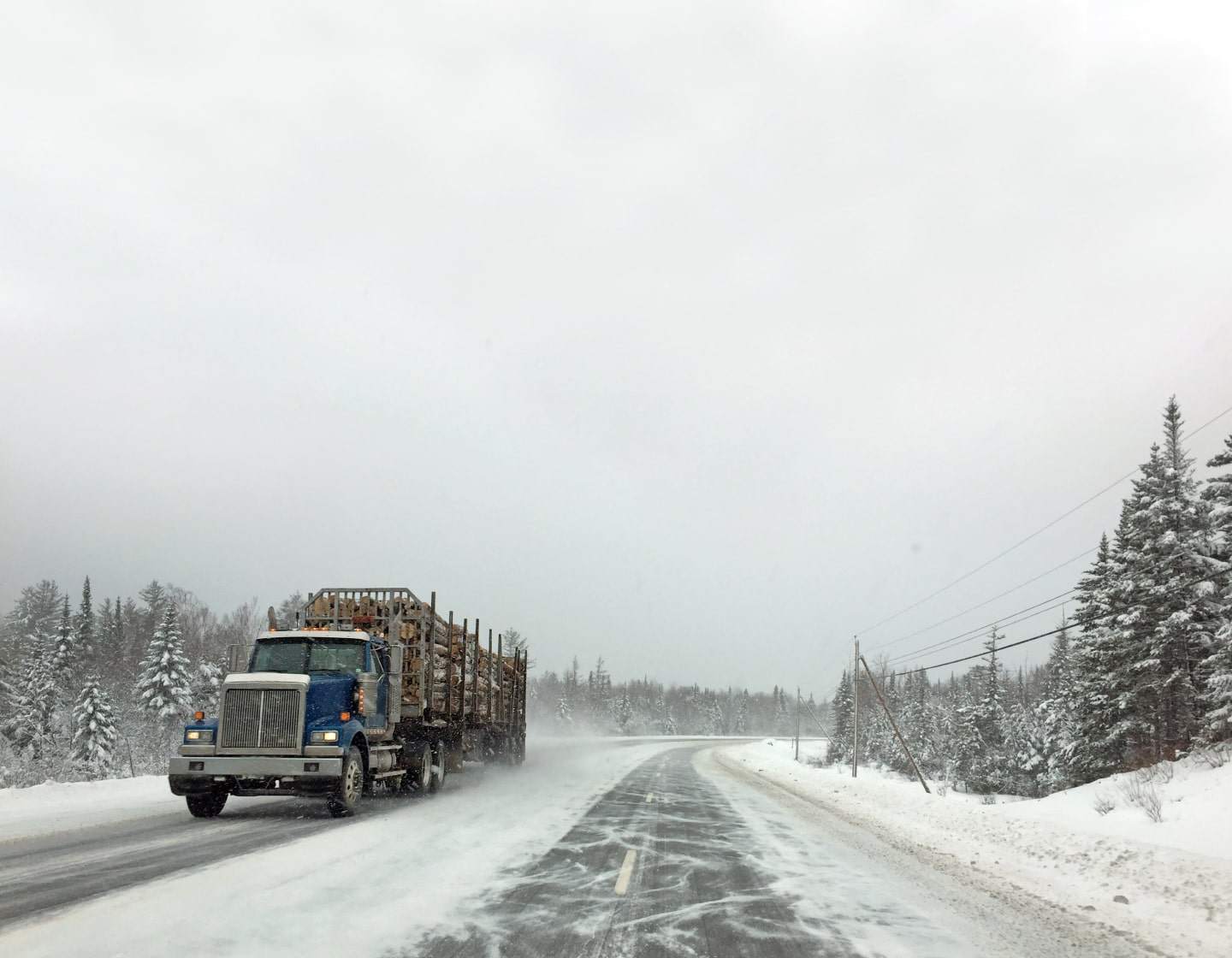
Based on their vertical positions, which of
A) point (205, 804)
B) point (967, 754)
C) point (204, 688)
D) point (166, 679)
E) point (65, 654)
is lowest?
point (967, 754)

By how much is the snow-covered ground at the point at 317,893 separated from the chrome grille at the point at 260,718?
4.22 ft

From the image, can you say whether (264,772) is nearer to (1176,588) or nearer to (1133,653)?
(1176,588)

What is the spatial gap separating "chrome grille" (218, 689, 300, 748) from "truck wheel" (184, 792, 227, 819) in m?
0.99

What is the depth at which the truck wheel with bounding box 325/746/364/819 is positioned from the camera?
12.7 metres

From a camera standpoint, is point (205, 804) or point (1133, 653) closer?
point (205, 804)

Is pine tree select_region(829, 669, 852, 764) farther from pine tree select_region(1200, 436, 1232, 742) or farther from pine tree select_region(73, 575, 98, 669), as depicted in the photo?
pine tree select_region(73, 575, 98, 669)

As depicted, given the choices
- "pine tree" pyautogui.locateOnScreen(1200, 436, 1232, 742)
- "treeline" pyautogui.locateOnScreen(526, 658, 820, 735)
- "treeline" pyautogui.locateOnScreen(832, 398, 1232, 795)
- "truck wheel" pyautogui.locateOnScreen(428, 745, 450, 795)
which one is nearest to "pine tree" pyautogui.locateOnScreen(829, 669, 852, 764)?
"treeline" pyautogui.locateOnScreen(526, 658, 820, 735)

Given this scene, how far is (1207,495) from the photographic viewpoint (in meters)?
28.5

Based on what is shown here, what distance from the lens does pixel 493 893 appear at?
24.7 feet

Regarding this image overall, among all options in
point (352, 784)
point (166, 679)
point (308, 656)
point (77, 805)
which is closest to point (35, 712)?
point (166, 679)

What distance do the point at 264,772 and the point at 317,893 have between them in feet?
19.1

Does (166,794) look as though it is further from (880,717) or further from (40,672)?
(880,717)

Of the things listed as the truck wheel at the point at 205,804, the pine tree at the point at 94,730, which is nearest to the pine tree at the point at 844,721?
the pine tree at the point at 94,730

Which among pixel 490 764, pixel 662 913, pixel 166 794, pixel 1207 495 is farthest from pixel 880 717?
pixel 662 913
